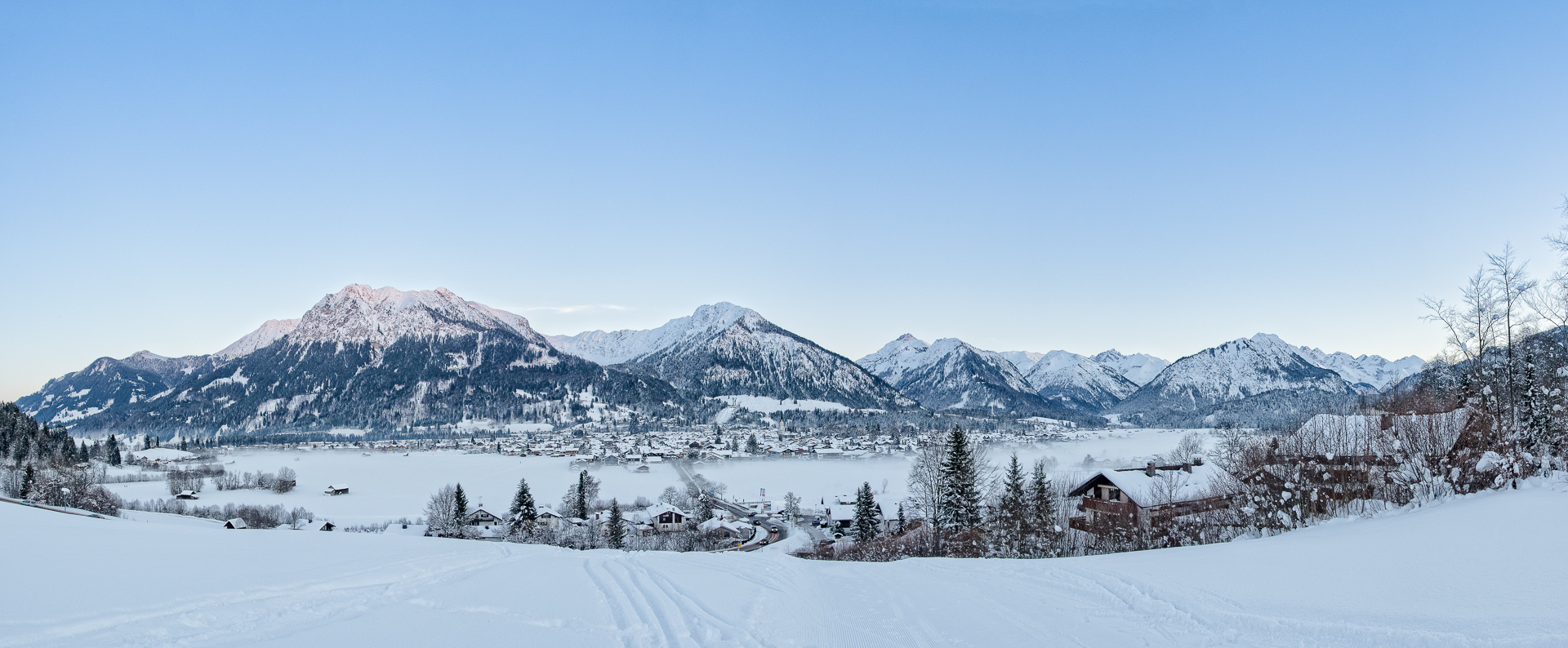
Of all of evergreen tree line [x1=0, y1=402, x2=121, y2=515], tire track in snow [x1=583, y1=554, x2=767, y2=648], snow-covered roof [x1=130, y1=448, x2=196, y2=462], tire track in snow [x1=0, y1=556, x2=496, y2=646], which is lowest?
snow-covered roof [x1=130, y1=448, x2=196, y2=462]

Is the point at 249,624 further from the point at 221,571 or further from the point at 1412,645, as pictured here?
the point at 1412,645

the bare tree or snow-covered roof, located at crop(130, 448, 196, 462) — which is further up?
the bare tree

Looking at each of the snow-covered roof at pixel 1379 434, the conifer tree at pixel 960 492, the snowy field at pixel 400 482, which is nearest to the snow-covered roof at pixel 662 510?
the snowy field at pixel 400 482

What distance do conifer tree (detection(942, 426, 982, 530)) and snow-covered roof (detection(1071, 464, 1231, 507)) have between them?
6.58m

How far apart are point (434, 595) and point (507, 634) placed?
9.21 feet

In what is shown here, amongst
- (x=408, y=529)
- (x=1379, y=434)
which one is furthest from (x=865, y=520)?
(x=408, y=529)

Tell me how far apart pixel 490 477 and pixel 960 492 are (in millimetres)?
68247

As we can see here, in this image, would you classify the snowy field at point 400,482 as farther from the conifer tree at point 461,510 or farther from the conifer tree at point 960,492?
the conifer tree at point 960,492

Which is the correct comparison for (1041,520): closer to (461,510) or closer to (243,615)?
(243,615)

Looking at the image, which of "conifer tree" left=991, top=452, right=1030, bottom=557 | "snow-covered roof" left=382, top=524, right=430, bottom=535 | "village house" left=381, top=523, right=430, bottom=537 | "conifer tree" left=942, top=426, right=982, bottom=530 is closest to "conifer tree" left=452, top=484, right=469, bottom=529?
"village house" left=381, top=523, right=430, bottom=537

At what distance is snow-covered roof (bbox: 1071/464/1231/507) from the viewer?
28.1 m

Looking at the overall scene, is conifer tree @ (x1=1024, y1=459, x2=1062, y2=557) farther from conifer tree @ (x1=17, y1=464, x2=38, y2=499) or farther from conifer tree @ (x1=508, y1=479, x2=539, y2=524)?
conifer tree @ (x1=17, y1=464, x2=38, y2=499)

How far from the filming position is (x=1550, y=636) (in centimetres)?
533

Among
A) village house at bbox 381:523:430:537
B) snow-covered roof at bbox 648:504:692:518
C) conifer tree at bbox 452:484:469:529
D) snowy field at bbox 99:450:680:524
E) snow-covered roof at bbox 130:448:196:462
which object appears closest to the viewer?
conifer tree at bbox 452:484:469:529
